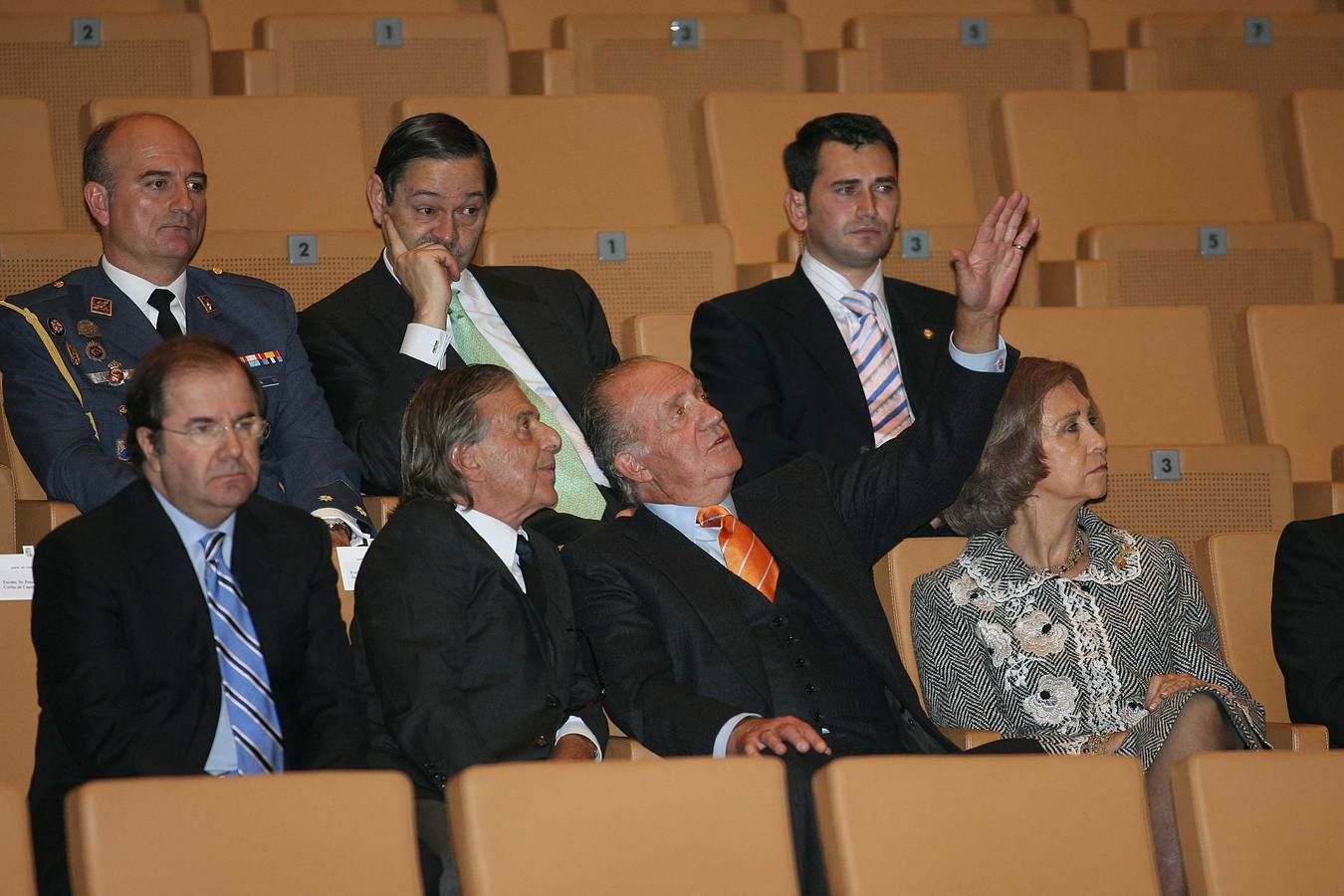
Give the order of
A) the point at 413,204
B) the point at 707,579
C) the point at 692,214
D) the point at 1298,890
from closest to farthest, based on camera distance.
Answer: the point at 1298,890
the point at 707,579
the point at 413,204
the point at 692,214

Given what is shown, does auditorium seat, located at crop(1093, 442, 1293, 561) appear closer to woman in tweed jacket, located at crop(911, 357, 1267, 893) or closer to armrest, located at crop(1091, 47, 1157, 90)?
woman in tweed jacket, located at crop(911, 357, 1267, 893)

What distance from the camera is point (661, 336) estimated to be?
3.50m

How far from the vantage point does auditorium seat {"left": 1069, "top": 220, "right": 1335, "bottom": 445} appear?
3.97 m

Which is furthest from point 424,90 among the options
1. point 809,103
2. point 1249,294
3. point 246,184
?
point 1249,294

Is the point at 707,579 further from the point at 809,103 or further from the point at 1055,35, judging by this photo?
the point at 1055,35

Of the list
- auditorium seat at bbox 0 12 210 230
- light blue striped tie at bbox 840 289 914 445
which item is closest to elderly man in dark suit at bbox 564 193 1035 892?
light blue striped tie at bbox 840 289 914 445

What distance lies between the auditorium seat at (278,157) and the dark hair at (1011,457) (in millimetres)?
1651

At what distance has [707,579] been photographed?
2.62 metres

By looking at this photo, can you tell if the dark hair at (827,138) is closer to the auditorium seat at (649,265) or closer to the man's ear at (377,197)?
the auditorium seat at (649,265)

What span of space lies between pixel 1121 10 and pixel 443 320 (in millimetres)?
2893

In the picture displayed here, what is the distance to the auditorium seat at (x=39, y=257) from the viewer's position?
3.37 meters

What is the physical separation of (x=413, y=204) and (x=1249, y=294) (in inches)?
79.5

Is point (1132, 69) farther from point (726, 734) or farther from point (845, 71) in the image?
point (726, 734)

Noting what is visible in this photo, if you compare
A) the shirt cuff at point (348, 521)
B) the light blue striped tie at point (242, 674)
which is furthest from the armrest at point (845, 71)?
the light blue striped tie at point (242, 674)
